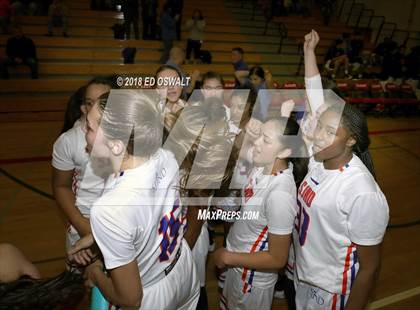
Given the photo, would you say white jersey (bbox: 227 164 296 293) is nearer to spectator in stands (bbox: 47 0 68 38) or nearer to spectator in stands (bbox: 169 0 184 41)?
spectator in stands (bbox: 169 0 184 41)

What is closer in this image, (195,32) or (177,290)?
(177,290)

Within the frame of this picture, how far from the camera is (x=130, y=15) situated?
33.2 ft

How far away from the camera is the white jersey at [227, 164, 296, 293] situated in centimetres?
198

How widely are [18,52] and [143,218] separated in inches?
364

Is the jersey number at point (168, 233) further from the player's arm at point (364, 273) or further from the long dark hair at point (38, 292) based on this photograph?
the player's arm at point (364, 273)

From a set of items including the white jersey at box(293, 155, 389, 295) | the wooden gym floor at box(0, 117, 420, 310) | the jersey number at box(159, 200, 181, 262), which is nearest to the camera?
the jersey number at box(159, 200, 181, 262)

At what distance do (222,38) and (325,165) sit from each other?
12.1 m

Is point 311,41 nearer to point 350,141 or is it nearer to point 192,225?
point 350,141

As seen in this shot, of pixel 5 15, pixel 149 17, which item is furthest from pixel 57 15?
pixel 149 17

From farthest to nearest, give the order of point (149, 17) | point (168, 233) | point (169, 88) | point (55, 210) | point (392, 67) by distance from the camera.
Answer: point (392, 67)
point (149, 17)
point (55, 210)
point (169, 88)
point (168, 233)

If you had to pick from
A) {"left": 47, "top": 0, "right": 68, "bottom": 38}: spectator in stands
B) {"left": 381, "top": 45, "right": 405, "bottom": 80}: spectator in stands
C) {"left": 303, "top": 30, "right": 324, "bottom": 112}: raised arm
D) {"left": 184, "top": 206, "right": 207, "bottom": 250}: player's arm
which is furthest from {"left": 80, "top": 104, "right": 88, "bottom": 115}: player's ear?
{"left": 381, "top": 45, "right": 405, "bottom": 80}: spectator in stands

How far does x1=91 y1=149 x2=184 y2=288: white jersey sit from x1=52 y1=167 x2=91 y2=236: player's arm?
2.98 feet

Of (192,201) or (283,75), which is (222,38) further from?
(192,201)

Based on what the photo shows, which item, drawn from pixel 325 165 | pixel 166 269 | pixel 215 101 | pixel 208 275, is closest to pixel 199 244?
pixel 166 269
